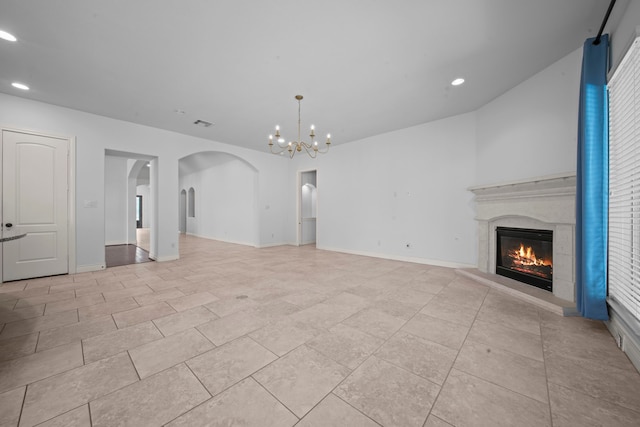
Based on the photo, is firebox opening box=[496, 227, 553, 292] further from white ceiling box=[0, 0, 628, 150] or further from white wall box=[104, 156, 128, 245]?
white wall box=[104, 156, 128, 245]

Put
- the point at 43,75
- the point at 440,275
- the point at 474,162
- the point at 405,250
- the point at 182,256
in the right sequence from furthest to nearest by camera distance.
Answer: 1. the point at 182,256
2. the point at 405,250
3. the point at 474,162
4. the point at 440,275
5. the point at 43,75

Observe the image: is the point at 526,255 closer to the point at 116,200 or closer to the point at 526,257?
the point at 526,257

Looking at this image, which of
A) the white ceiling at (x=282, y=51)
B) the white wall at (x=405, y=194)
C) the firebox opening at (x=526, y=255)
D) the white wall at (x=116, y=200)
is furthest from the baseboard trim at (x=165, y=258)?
the firebox opening at (x=526, y=255)

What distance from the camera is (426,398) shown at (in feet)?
4.82

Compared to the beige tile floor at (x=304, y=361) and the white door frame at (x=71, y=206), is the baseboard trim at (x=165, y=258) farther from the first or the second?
the beige tile floor at (x=304, y=361)

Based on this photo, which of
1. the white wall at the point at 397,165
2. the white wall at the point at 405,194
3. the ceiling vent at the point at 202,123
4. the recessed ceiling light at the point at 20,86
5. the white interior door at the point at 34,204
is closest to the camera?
the white wall at the point at 397,165

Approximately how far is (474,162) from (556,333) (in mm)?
3196

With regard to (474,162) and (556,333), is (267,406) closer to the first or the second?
(556,333)

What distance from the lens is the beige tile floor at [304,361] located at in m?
1.36

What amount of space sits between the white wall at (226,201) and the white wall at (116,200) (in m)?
2.72

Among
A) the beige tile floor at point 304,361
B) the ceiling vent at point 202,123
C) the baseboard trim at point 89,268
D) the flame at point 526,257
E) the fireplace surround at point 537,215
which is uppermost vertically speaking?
the ceiling vent at point 202,123

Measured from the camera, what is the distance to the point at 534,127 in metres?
3.35

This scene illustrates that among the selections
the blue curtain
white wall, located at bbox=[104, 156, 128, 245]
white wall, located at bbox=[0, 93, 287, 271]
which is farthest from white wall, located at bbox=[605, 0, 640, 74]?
white wall, located at bbox=[104, 156, 128, 245]

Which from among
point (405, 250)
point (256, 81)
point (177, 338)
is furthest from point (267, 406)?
point (405, 250)
